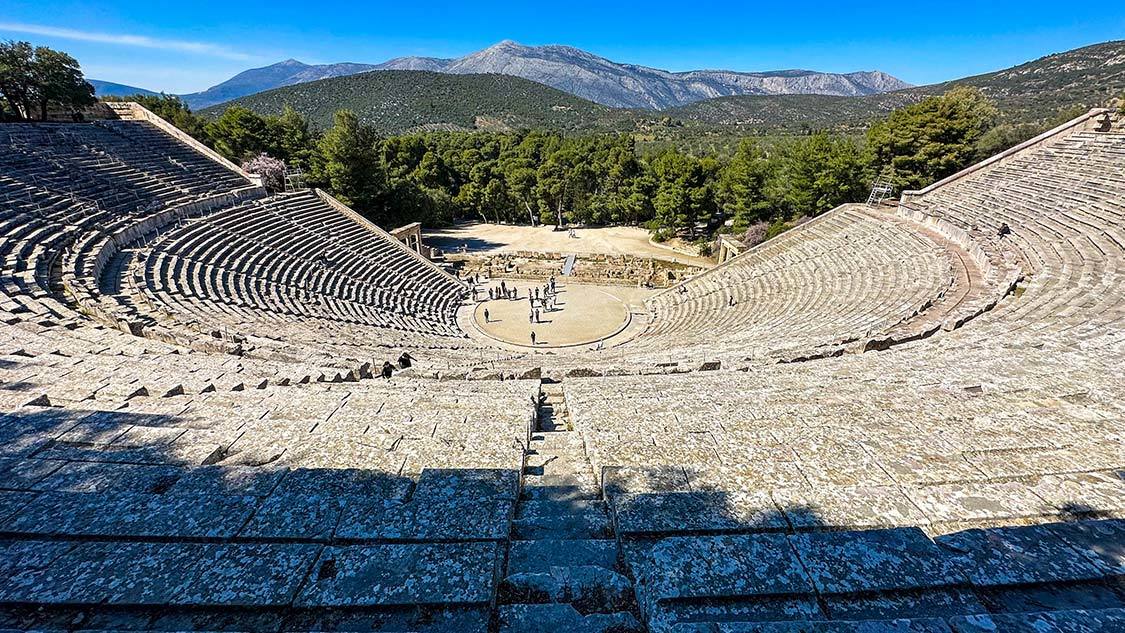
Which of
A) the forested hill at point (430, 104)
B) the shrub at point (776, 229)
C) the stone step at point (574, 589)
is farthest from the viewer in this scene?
the forested hill at point (430, 104)

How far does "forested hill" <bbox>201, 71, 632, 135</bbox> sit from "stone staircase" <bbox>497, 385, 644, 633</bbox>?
5475 inches

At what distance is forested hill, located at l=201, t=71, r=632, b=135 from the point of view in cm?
14038

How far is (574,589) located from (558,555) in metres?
0.32

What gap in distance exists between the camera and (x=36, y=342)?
8398 mm

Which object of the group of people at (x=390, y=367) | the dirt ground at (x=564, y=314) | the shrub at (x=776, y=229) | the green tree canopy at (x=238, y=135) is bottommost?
the dirt ground at (x=564, y=314)

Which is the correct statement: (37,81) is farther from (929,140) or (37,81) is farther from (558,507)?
(929,140)

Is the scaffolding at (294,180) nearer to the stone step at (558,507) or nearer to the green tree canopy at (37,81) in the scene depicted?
the green tree canopy at (37,81)

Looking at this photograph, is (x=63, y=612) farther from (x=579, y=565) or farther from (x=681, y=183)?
(x=681, y=183)

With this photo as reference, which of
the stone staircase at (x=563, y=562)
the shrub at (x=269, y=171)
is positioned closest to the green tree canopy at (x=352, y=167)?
the shrub at (x=269, y=171)

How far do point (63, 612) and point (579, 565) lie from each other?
106 inches

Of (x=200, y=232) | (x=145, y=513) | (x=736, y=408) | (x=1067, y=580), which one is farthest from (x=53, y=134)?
(x=1067, y=580)

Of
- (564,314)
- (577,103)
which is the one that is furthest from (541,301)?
(577,103)

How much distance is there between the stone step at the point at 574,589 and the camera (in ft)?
8.36

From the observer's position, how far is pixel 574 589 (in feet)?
8.72
